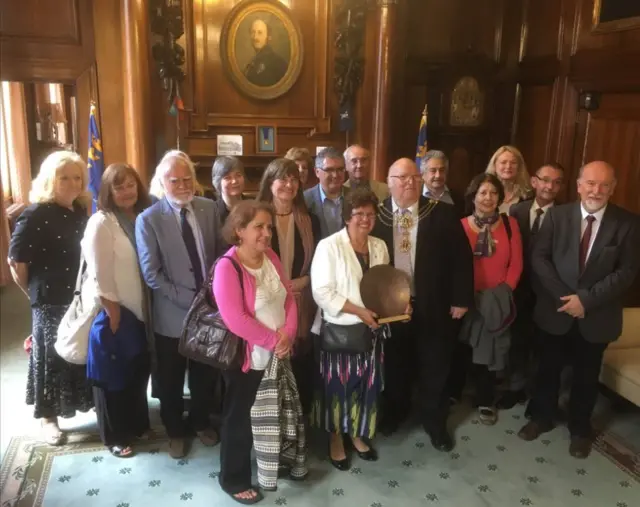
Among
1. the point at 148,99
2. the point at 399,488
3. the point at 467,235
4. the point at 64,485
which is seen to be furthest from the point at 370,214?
the point at 148,99

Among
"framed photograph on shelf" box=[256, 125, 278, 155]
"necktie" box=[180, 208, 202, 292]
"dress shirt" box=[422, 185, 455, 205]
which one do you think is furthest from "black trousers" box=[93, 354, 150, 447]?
"framed photograph on shelf" box=[256, 125, 278, 155]

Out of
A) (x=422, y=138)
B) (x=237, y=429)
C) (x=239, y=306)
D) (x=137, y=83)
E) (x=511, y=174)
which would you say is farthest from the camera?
(x=422, y=138)

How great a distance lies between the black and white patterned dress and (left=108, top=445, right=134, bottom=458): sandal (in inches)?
10.0

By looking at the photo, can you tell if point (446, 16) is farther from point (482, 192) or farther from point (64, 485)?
point (64, 485)

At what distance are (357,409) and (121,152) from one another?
299cm

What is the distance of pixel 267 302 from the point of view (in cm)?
235

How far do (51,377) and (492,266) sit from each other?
7.59 feet

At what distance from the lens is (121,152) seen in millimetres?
4570

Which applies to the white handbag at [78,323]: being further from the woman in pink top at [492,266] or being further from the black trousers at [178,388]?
the woman in pink top at [492,266]

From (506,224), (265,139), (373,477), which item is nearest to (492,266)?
(506,224)

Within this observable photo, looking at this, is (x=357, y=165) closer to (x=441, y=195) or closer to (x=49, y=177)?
(x=441, y=195)

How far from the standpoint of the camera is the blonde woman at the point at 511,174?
11.1 ft

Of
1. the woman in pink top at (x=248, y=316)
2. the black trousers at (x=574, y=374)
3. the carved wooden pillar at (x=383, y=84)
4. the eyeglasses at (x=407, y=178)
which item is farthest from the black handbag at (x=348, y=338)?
the carved wooden pillar at (x=383, y=84)

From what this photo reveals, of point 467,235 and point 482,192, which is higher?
point 482,192
